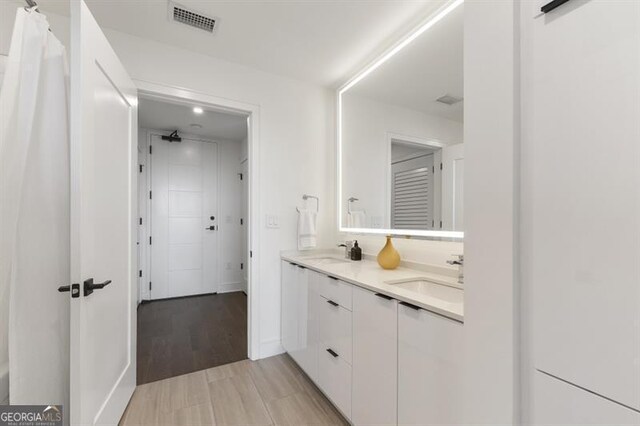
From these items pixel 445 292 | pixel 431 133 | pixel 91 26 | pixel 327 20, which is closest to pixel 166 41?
pixel 91 26

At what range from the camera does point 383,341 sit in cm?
125

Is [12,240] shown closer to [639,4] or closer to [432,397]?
[432,397]

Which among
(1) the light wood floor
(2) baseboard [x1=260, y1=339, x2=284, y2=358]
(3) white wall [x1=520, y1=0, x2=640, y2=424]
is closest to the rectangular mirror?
(3) white wall [x1=520, y1=0, x2=640, y2=424]

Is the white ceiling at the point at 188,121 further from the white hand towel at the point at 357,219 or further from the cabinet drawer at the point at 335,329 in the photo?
the cabinet drawer at the point at 335,329

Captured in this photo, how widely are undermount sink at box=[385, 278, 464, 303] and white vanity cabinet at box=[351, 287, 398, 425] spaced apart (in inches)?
7.8

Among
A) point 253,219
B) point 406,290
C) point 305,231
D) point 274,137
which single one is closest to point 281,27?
point 274,137

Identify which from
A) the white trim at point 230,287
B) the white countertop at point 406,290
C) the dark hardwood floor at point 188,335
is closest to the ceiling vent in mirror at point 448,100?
the white countertop at point 406,290

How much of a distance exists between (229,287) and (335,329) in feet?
10.5

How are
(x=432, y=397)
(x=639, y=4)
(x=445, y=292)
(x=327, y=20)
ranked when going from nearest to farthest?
Answer: (x=639, y=4) → (x=432, y=397) → (x=445, y=292) → (x=327, y=20)

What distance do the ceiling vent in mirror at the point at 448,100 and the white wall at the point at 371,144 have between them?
0.45ft

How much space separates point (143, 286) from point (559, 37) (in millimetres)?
4635

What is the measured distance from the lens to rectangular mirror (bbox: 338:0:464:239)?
160 cm

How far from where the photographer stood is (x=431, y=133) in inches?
70.1

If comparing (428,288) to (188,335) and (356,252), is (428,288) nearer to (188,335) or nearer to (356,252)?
(356,252)
